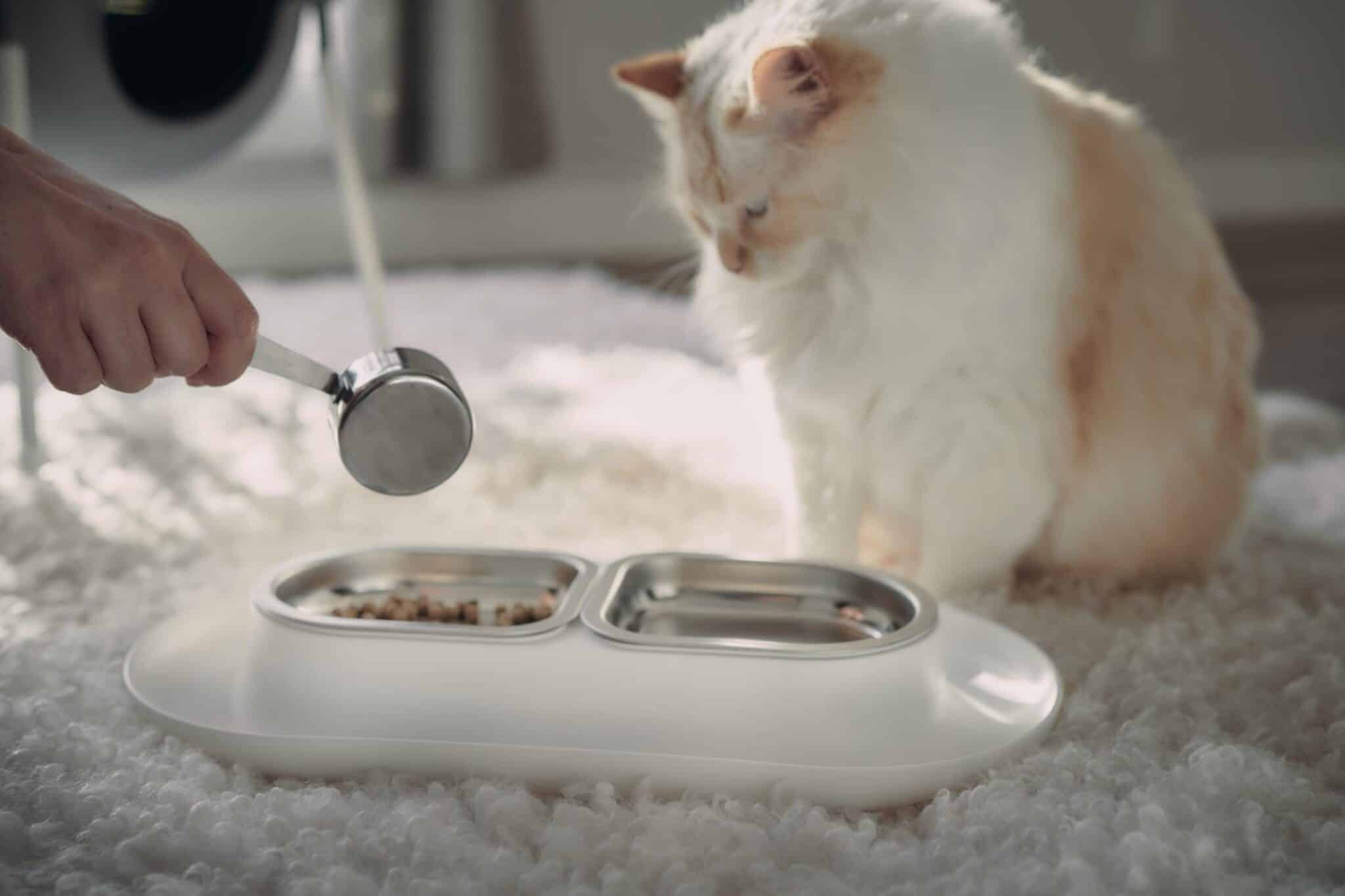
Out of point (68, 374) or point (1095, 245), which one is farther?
point (1095, 245)

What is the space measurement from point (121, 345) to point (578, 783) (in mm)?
429

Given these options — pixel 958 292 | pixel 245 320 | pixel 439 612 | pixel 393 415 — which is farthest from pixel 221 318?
pixel 958 292

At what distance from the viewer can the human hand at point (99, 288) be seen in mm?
833

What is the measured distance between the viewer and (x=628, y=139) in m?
3.34

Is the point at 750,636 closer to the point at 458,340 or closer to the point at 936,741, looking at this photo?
the point at 936,741

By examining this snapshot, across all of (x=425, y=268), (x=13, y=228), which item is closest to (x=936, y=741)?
(x=13, y=228)

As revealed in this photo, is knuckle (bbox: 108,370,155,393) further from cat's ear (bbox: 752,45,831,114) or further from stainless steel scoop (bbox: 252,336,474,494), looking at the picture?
cat's ear (bbox: 752,45,831,114)

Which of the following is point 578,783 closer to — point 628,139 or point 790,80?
point 790,80

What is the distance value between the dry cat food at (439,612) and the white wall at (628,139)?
1.98m

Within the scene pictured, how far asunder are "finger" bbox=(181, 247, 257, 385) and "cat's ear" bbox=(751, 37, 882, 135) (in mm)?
465

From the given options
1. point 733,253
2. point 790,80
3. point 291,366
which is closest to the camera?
point 291,366

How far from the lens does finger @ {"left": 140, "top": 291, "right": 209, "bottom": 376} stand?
85cm

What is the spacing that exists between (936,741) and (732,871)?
7.6 inches

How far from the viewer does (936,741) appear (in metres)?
0.91
